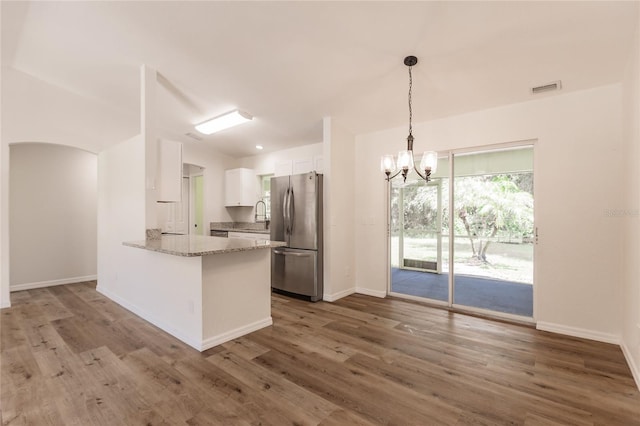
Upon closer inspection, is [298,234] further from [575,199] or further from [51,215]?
[51,215]

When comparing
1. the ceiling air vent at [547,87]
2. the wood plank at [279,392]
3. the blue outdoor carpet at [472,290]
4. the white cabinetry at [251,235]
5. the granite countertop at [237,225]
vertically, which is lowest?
the wood plank at [279,392]

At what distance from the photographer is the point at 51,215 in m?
5.29

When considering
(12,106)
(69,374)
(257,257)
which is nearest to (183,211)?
→ (12,106)

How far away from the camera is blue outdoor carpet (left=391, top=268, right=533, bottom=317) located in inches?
148

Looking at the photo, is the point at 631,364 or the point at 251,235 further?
the point at 251,235

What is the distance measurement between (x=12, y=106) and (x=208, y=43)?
3.32 meters

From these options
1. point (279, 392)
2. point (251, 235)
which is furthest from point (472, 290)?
point (251, 235)

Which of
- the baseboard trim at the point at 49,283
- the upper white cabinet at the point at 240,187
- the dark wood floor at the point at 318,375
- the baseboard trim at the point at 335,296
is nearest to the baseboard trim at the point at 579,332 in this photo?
the dark wood floor at the point at 318,375

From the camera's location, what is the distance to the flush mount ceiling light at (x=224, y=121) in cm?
443

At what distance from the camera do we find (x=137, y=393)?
2.09 metres

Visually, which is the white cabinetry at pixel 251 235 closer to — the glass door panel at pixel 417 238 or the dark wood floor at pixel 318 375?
the dark wood floor at pixel 318 375

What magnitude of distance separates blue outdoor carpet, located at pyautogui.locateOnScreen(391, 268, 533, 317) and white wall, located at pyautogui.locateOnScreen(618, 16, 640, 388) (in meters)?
1.02

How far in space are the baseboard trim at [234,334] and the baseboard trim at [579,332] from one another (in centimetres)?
300

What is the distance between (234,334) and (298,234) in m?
1.86
